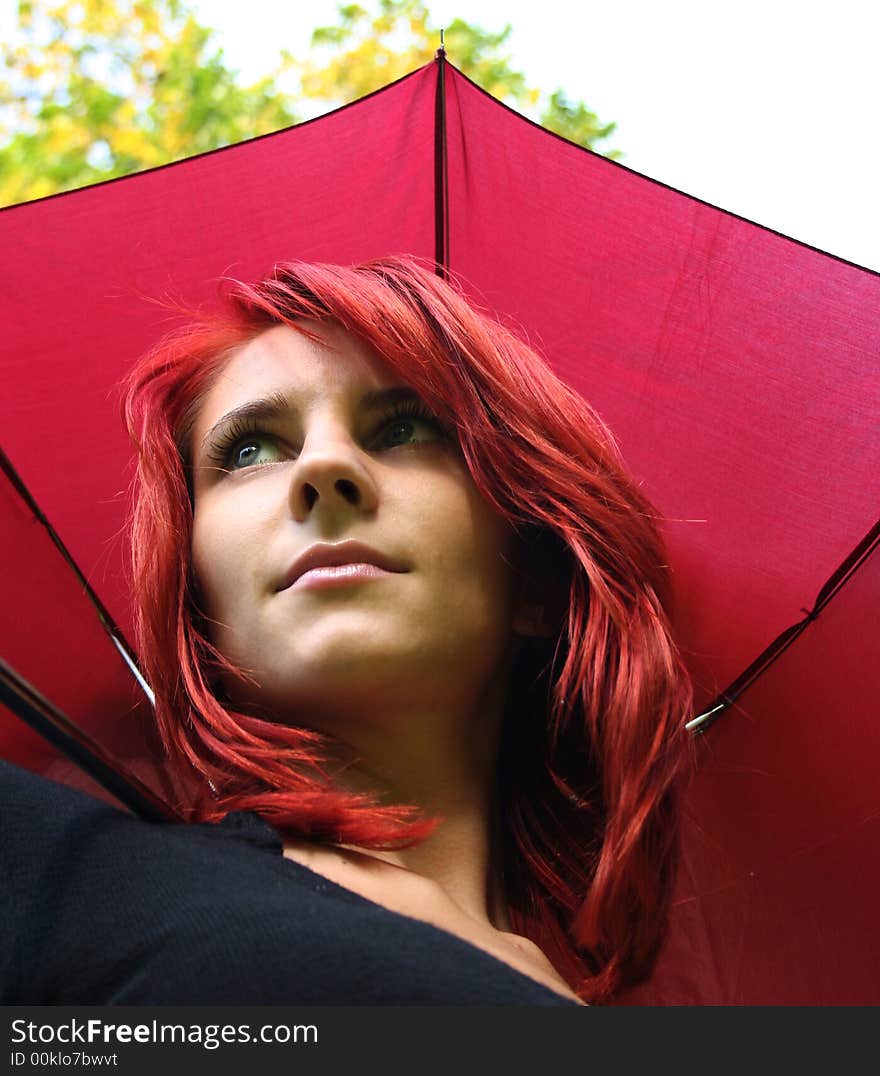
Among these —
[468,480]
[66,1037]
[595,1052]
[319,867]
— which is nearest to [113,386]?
[468,480]

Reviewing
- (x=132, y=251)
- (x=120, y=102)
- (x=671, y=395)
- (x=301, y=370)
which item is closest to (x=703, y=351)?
(x=671, y=395)

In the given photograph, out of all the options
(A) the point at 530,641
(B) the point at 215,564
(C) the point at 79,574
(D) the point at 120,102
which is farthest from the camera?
(D) the point at 120,102

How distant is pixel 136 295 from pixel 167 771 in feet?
2.71

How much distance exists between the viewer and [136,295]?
199cm

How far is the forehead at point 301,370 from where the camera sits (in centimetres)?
166

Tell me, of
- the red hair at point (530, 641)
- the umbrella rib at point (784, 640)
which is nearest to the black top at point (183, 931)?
the red hair at point (530, 641)

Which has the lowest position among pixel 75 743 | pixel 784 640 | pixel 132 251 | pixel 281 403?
pixel 75 743

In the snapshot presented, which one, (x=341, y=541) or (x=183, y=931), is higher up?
(x=341, y=541)

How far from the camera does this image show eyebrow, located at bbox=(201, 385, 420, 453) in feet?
5.46

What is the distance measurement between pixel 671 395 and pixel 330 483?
76 cm

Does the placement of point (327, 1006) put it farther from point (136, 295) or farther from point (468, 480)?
point (136, 295)

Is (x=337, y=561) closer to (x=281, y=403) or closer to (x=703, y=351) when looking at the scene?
(x=281, y=403)

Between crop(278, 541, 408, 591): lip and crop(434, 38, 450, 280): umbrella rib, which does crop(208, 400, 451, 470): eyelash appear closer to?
crop(278, 541, 408, 591): lip

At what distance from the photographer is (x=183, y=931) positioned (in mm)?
1088
